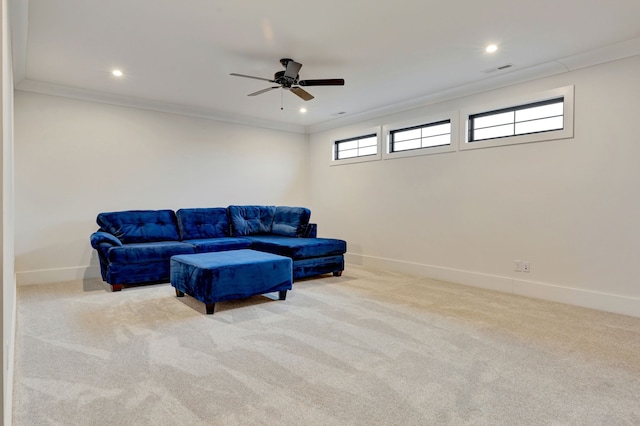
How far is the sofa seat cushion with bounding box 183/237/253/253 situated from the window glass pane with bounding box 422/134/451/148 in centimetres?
296

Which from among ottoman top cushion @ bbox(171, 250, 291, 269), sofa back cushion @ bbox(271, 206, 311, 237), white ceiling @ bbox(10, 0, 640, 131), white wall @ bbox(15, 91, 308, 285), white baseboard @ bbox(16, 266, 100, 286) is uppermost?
white ceiling @ bbox(10, 0, 640, 131)

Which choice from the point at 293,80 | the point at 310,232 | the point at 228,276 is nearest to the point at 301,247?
the point at 310,232

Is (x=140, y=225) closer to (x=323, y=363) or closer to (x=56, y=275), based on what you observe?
(x=56, y=275)

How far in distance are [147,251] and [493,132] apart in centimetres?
452

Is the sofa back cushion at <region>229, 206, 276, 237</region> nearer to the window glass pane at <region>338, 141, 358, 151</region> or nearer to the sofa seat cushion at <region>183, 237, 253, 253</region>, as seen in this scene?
the sofa seat cushion at <region>183, 237, 253, 253</region>

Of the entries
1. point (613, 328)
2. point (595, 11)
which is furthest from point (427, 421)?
point (595, 11)

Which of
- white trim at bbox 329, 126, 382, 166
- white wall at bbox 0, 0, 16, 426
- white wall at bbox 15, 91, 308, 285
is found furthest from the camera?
white trim at bbox 329, 126, 382, 166

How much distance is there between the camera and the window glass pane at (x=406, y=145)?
5.48 meters

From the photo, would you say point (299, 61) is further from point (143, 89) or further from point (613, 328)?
point (613, 328)

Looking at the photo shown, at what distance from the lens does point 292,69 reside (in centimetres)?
375

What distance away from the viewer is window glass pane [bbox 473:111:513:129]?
14.5 feet

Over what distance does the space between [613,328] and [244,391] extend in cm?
308

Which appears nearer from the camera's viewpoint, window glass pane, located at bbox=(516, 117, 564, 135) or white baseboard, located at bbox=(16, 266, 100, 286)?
window glass pane, located at bbox=(516, 117, 564, 135)

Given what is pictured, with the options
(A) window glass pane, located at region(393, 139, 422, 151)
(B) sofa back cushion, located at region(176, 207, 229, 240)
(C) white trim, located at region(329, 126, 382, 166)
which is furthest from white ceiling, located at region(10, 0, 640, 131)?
(B) sofa back cushion, located at region(176, 207, 229, 240)
